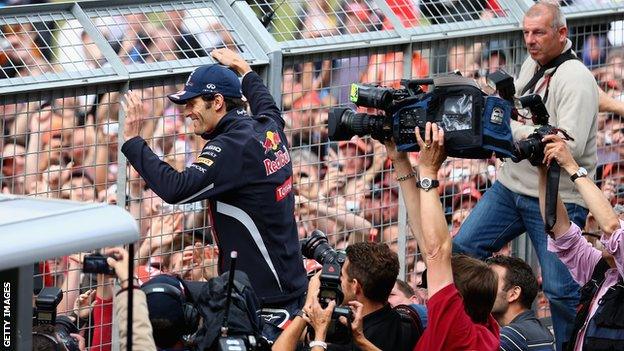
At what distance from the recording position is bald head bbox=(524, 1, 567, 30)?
7.98m

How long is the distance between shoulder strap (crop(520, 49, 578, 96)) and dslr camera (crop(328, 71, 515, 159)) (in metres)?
1.41

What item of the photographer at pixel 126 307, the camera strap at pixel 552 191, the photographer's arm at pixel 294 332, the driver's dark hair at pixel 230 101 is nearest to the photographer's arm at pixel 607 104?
the camera strap at pixel 552 191

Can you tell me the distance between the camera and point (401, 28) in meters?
8.39

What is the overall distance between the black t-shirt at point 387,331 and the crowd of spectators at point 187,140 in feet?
3.77

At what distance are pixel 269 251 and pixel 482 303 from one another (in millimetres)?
981

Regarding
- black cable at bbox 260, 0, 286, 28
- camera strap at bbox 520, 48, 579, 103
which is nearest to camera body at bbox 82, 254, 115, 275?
black cable at bbox 260, 0, 286, 28

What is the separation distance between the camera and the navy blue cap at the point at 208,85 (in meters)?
6.80

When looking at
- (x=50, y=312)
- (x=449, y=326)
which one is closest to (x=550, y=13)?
(x=449, y=326)

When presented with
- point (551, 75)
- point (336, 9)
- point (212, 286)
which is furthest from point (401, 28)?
point (212, 286)

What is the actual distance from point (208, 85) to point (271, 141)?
372 millimetres

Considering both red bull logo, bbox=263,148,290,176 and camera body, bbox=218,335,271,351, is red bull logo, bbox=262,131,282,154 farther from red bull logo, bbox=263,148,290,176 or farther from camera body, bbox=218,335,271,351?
camera body, bbox=218,335,271,351

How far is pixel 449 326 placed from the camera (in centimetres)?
596

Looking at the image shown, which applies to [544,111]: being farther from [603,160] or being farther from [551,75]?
[603,160]

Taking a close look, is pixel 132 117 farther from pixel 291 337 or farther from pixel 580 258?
pixel 580 258
